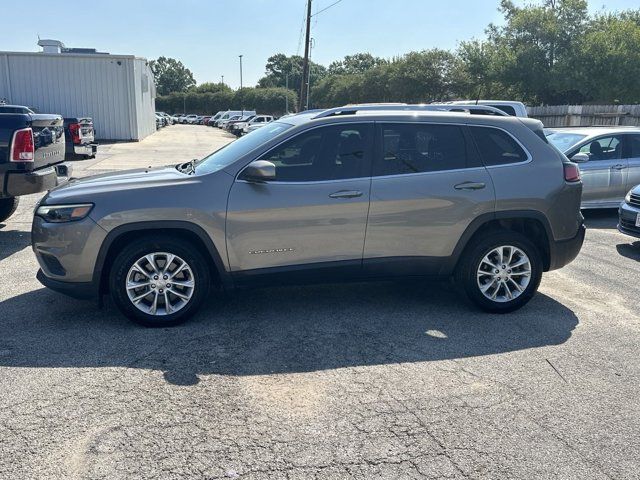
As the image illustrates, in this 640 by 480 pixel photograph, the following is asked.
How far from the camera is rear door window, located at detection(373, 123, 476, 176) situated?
492 centimetres

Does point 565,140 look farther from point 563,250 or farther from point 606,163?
point 563,250

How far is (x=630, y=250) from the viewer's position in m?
7.81

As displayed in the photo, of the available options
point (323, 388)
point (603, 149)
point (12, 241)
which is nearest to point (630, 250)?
point (603, 149)

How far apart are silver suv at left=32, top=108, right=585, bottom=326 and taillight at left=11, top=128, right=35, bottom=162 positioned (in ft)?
7.16

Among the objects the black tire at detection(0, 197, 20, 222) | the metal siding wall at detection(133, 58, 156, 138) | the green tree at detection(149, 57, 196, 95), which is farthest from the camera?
the green tree at detection(149, 57, 196, 95)

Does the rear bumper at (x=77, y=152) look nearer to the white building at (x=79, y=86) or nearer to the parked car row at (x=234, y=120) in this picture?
the parked car row at (x=234, y=120)

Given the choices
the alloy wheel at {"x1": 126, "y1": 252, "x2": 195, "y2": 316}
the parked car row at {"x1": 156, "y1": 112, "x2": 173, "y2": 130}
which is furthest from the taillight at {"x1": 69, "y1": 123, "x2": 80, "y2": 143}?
the parked car row at {"x1": 156, "y1": 112, "x2": 173, "y2": 130}

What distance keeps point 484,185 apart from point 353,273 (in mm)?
1424

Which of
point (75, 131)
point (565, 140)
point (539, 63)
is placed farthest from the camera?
point (539, 63)

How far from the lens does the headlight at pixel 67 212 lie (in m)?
4.45

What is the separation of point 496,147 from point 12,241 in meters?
6.38

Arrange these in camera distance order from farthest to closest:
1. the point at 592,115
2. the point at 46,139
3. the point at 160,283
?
1. the point at 592,115
2. the point at 46,139
3. the point at 160,283

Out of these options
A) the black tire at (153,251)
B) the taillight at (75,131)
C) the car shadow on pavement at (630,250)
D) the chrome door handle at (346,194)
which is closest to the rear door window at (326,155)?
the chrome door handle at (346,194)

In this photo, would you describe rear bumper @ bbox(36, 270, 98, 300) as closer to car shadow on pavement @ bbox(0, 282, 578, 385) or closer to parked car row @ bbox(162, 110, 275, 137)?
car shadow on pavement @ bbox(0, 282, 578, 385)
